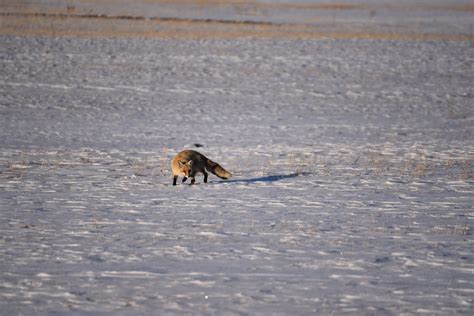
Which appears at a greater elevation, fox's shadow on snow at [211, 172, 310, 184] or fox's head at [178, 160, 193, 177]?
fox's head at [178, 160, 193, 177]

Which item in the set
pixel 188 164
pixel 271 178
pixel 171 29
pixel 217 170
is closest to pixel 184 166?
pixel 188 164

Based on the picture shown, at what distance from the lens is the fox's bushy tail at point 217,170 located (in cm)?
1117

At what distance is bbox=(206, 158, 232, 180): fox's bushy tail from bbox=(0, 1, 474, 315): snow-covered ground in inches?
4.3

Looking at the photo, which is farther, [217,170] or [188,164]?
[217,170]

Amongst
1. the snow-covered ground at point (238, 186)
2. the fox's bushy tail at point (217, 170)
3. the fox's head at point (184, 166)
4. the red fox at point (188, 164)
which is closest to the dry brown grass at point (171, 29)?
the snow-covered ground at point (238, 186)

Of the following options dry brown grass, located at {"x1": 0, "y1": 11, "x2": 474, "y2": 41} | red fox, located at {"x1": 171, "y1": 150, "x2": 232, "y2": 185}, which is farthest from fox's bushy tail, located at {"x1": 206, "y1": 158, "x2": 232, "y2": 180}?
dry brown grass, located at {"x1": 0, "y1": 11, "x2": 474, "y2": 41}

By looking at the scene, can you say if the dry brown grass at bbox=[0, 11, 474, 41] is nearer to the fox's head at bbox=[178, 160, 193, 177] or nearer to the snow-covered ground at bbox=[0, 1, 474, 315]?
the snow-covered ground at bbox=[0, 1, 474, 315]

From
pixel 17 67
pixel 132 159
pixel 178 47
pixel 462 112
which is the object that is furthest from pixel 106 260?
pixel 178 47

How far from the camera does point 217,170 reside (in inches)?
442

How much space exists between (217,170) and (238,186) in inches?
16.8

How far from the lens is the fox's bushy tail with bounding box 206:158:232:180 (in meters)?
11.2

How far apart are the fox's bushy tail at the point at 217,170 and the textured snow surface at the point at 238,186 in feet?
0.55

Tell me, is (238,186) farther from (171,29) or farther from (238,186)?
(171,29)

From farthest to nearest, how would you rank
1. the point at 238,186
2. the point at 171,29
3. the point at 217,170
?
the point at 171,29
the point at 217,170
the point at 238,186
